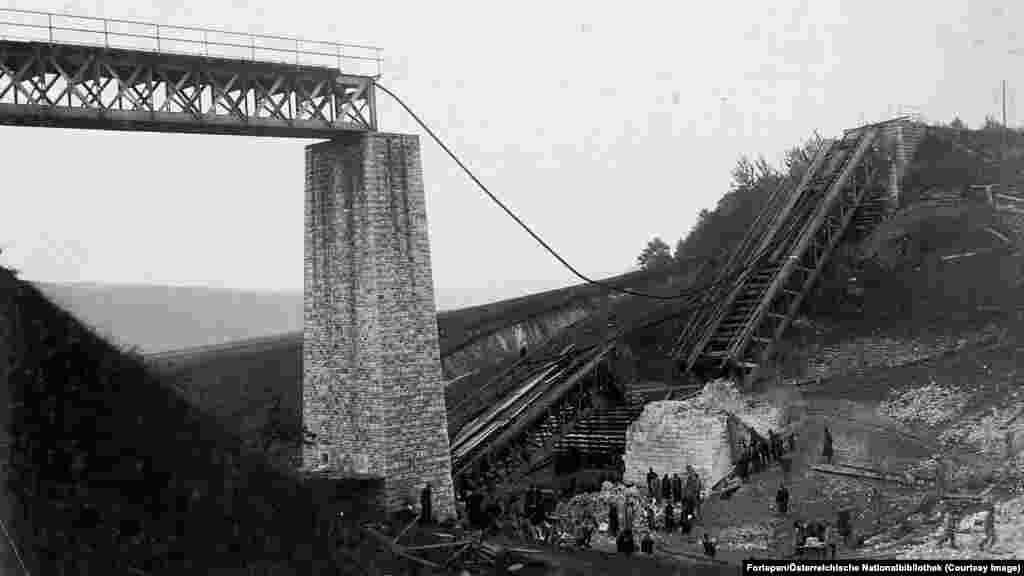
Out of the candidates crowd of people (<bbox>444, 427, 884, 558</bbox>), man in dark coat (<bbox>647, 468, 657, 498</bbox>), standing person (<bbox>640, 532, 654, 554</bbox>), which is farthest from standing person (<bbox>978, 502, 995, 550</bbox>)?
man in dark coat (<bbox>647, 468, 657, 498</bbox>)

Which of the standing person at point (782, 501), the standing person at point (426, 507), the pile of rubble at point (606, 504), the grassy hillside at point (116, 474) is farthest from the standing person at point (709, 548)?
the grassy hillside at point (116, 474)

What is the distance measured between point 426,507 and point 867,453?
373 inches

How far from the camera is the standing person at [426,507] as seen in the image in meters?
18.7

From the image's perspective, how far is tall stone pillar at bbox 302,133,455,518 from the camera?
18.6 metres

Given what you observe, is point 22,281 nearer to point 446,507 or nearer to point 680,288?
point 446,507

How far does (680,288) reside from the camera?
3484 cm

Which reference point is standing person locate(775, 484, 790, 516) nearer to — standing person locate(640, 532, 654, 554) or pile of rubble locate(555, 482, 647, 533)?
pile of rubble locate(555, 482, 647, 533)

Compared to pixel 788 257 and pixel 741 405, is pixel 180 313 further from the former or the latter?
pixel 741 405

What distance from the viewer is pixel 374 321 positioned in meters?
18.5

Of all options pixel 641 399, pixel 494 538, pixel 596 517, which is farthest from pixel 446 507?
pixel 641 399

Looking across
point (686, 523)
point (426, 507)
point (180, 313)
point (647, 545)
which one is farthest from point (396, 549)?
point (180, 313)

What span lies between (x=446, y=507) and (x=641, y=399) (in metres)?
7.58

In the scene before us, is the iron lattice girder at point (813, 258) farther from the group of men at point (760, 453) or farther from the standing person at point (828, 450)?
the standing person at point (828, 450)

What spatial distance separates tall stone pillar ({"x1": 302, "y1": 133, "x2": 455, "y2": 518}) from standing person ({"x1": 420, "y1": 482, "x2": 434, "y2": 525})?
158 mm
